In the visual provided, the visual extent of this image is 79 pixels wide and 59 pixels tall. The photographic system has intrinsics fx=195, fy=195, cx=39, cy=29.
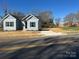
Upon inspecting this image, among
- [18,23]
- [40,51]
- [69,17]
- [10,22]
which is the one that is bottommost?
[40,51]

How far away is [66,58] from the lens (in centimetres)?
995

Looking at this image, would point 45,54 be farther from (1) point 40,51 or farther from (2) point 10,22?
(2) point 10,22

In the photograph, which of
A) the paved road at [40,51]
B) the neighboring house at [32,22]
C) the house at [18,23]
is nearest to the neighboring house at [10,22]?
the house at [18,23]

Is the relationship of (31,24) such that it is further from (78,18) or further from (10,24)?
(78,18)

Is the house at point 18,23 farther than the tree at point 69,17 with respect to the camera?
No

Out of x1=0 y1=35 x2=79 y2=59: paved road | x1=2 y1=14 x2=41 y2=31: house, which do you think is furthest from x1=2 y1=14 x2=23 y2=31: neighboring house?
x1=0 y1=35 x2=79 y2=59: paved road

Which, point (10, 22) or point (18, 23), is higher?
point (10, 22)

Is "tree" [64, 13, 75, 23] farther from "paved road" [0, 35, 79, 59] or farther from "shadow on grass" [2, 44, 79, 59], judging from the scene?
"shadow on grass" [2, 44, 79, 59]

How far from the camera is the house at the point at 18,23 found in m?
47.2

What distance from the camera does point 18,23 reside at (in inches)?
1976

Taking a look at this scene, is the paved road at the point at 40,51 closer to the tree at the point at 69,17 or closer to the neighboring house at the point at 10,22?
the neighboring house at the point at 10,22

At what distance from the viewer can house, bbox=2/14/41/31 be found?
4719 cm

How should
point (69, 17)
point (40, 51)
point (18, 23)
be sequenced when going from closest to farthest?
point (40, 51) → point (18, 23) → point (69, 17)

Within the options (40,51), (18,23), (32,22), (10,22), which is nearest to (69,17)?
(18,23)
